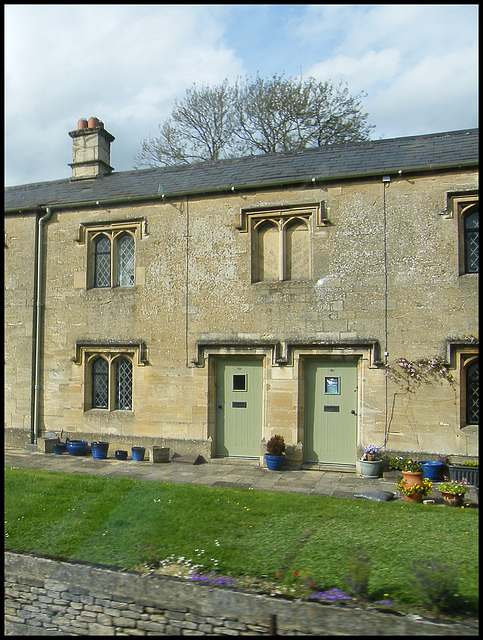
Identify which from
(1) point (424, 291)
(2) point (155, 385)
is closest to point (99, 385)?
(2) point (155, 385)

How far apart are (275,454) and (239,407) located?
1.42m

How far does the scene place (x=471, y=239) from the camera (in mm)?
10211

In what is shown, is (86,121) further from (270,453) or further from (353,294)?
(270,453)

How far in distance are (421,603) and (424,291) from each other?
21.4 feet

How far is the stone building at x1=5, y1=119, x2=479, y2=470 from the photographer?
10.3 meters

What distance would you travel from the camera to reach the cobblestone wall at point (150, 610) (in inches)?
183

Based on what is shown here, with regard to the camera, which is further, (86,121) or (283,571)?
(86,121)

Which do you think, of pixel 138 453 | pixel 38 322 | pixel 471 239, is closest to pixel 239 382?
pixel 138 453

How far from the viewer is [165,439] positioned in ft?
39.1

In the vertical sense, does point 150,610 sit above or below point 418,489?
below

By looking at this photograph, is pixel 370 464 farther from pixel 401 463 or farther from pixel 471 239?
pixel 471 239

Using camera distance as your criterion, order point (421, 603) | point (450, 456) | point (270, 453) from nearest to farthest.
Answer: point (421, 603)
point (450, 456)
point (270, 453)

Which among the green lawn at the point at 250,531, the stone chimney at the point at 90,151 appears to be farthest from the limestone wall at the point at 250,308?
the green lawn at the point at 250,531

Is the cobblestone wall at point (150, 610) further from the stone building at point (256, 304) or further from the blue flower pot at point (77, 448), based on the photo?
the blue flower pot at point (77, 448)
